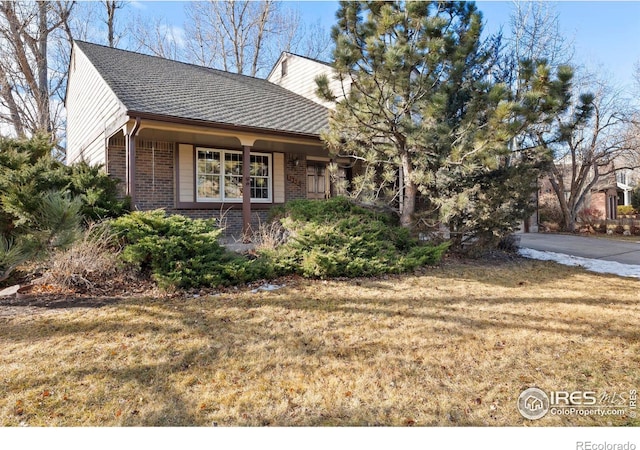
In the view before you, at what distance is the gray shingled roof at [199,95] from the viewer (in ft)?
26.5

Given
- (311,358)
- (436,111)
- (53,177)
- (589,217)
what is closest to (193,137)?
(53,177)

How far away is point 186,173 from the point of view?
959 centimetres

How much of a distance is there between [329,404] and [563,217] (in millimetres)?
19033

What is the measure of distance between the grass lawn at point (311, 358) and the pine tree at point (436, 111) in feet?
8.74

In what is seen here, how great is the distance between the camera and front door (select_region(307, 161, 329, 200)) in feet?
38.1

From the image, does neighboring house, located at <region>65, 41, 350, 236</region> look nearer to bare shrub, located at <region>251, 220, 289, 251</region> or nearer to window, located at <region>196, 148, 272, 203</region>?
window, located at <region>196, 148, 272, 203</region>

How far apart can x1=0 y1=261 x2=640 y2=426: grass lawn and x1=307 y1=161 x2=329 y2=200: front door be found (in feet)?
21.9

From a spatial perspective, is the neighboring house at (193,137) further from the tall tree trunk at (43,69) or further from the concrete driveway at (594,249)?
the concrete driveway at (594,249)

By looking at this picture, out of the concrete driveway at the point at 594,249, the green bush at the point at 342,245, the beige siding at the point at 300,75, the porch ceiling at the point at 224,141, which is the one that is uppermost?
the beige siding at the point at 300,75

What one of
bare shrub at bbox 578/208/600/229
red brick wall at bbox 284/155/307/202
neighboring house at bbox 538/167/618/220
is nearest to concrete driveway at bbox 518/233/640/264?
bare shrub at bbox 578/208/600/229

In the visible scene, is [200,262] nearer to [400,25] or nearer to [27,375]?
[27,375]

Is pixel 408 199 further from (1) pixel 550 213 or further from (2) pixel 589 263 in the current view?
(1) pixel 550 213

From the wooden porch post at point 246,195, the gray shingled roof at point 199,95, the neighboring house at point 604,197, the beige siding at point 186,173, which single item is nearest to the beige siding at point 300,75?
the gray shingled roof at point 199,95

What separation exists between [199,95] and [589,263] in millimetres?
10440
